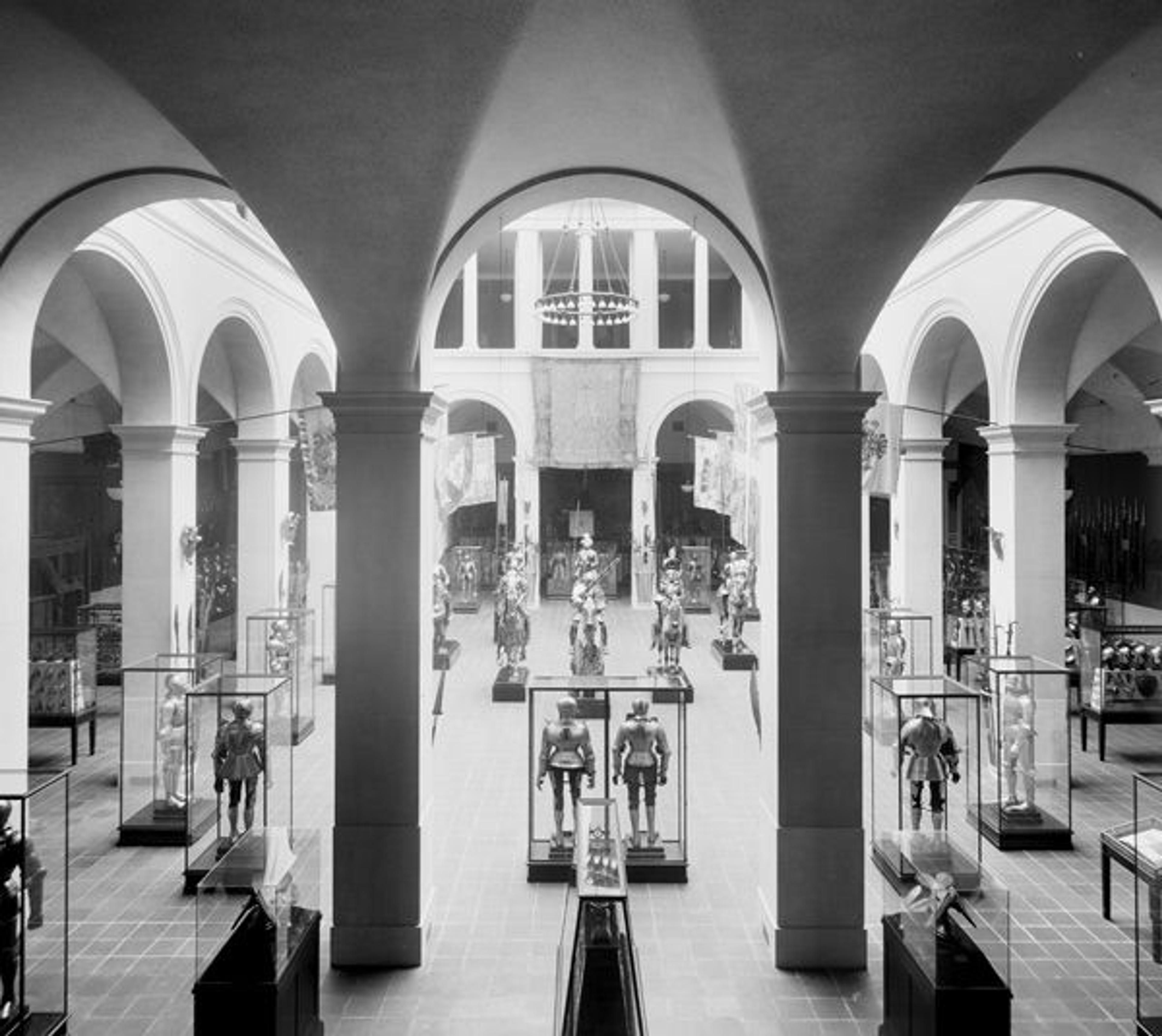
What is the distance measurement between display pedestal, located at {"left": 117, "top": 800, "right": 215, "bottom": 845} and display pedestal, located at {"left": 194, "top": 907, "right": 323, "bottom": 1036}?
4.06 meters

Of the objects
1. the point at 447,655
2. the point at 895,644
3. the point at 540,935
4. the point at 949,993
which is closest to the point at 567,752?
the point at 540,935

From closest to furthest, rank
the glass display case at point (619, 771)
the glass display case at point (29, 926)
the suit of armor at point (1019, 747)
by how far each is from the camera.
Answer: the glass display case at point (29, 926) → the glass display case at point (619, 771) → the suit of armor at point (1019, 747)

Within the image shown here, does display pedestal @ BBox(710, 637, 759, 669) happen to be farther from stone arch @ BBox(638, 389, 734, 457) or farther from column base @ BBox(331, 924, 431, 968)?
column base @ BBox(331, 924, 431, 968)

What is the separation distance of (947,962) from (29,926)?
5964mm

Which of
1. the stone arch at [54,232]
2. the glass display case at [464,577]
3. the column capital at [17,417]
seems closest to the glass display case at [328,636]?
the glass display case at [464,577]

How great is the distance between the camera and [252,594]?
14.7 meters

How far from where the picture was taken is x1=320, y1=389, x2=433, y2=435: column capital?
6.45 m

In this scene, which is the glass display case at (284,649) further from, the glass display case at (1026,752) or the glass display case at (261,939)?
the glass display case at (1026,752)

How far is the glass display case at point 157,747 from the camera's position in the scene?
9094 millimetres

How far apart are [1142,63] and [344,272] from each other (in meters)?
4.56

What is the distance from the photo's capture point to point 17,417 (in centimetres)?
722

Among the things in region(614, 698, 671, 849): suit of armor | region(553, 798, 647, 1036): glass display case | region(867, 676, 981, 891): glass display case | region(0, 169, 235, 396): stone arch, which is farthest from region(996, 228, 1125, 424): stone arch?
region(553, 798, 647, 1036): glass display case

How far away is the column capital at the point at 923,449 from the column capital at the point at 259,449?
9.25m

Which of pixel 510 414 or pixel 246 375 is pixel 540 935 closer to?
pixel 246 375
